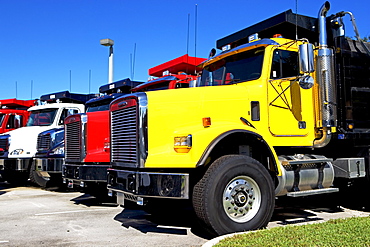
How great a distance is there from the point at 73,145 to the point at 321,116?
16.6 feet

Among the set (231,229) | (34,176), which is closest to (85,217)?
(231,229)

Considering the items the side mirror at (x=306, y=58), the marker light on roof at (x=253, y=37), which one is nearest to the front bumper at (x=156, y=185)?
the side mirror at (x=306, y=58)

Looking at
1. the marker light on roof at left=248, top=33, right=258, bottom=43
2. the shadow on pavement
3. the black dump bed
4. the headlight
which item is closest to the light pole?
the headlight

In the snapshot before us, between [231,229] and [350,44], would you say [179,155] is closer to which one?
[231,229]

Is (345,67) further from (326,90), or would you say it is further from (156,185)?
(156,185)

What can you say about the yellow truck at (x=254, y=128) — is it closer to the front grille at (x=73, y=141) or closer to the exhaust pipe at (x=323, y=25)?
the exhaust pipe at (x=323, y=25)

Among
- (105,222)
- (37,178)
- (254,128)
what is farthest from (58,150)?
(254,128)

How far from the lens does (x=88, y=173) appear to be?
7684 millimetres

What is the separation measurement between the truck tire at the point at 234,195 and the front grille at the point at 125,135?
1.09m

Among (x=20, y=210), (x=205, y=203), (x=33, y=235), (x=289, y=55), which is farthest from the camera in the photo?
(x=20, y=210)

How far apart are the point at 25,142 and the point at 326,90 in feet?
30.6

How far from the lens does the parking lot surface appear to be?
18.8ft

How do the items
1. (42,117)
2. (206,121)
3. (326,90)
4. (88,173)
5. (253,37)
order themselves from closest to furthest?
1. (206,121)
2. (326,90)
3. (253,37)
4. (88,173)
5. (42,117)

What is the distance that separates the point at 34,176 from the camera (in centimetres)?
1227
